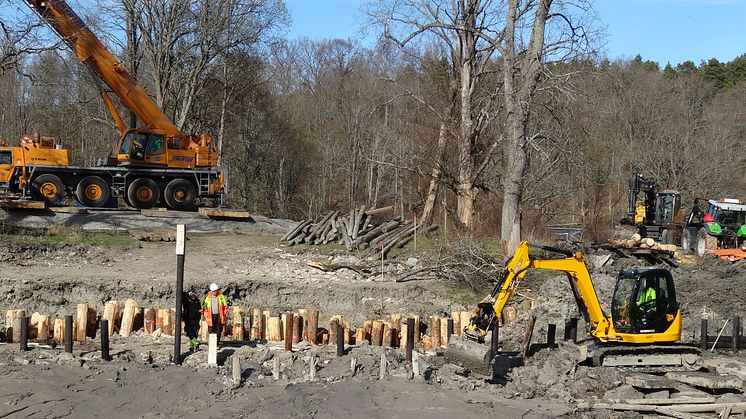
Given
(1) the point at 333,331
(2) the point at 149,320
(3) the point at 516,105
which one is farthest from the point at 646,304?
(2) the point at 149,320

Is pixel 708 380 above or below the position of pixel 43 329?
above

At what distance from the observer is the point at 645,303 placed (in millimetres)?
12656

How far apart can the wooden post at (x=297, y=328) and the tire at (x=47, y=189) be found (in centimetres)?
1363

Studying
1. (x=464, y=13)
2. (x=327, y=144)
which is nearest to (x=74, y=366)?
(x=464, y=13)

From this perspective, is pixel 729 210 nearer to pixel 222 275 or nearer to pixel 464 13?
pixel 464 13

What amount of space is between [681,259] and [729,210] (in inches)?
117

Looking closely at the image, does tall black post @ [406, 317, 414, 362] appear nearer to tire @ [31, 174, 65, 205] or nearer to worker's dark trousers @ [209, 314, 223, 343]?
worker's dark trousers @ [209, 314, 223, 343]

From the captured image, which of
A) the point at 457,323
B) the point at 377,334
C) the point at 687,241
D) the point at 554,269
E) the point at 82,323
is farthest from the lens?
the point at 687,241

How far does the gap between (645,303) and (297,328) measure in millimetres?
6427

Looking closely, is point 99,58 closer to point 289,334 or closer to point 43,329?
point 43,329

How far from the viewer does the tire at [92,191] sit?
83.3ft

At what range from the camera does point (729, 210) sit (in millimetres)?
26500

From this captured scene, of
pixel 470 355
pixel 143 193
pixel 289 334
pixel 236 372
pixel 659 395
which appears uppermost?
pixel 143 193

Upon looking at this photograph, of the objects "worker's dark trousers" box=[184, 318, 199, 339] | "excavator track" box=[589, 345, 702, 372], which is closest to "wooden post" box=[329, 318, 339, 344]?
"worker's dark trousers" box=[184, 318, 199, 339]
